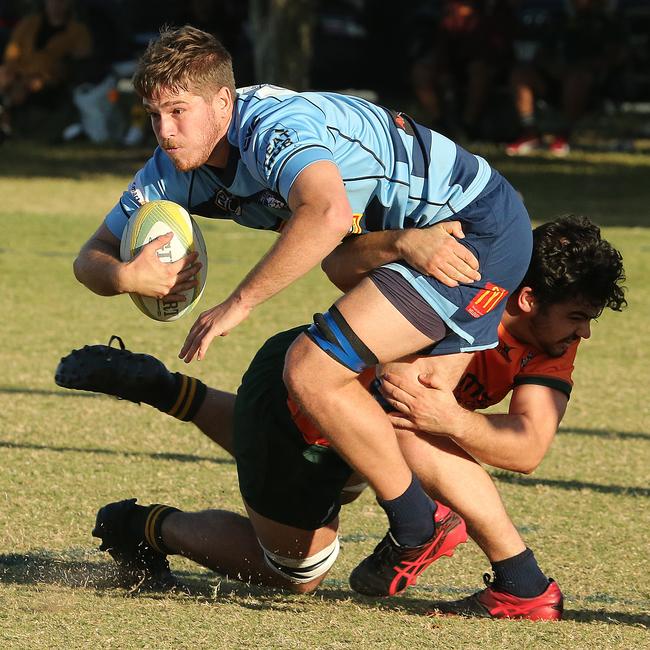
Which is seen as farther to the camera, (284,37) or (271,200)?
(284,37)

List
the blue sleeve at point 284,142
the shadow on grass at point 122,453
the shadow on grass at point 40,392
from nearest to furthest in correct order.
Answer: the blue sleeve at point 284,142, the shadow on grass at point 122,453, the shadow on grass at point 40,392

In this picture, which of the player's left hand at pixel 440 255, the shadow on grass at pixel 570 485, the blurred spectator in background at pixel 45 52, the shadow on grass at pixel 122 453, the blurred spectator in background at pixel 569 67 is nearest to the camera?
the player's left hand at pixel 440 255

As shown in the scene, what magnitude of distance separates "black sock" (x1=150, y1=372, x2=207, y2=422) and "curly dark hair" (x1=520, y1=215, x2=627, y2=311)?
3.84 ft

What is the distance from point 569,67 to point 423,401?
46.2ft

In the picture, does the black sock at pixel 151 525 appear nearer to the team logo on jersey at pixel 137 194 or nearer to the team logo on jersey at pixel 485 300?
the team logo on jersey at pixel 137 194

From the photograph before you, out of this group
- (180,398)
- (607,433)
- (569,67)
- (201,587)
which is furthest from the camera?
(569,67)

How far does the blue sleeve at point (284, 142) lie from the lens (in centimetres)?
371

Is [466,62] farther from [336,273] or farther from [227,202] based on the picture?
[227,202]

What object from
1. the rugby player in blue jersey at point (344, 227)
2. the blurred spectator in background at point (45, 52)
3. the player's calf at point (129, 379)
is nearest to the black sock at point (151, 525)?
the player's calf at point (129, 379)

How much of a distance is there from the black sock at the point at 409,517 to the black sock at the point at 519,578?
25 cm

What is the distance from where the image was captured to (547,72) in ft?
58.4

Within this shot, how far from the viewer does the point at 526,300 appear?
4.28 metres

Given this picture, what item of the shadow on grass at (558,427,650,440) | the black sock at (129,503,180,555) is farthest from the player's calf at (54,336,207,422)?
the shadow on grass at (558,427,650,440)

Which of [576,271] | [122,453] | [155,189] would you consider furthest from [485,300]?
[122,453]
